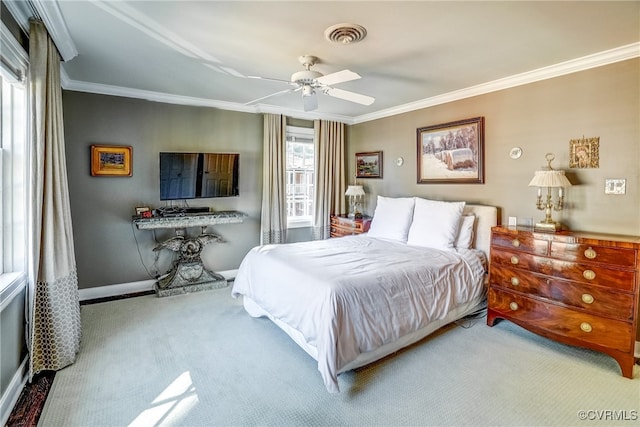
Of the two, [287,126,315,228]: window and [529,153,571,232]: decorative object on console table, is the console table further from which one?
[529,153,571,232]: decorative object on console table

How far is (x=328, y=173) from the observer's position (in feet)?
17.7

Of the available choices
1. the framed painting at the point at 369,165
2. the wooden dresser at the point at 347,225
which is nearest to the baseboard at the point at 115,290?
the wooden dresser at the point at 347,225

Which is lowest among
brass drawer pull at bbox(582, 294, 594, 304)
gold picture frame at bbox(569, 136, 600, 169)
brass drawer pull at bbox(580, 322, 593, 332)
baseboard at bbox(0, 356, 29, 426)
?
baseboard at bbox(0, 356, 29, 426)

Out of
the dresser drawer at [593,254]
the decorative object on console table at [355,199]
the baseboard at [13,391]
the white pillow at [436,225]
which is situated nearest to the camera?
the baseboard at [13,391]

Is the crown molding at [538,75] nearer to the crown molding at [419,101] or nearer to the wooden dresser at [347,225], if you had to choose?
the crown molding at [419,101]

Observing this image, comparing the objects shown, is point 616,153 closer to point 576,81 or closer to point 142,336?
point 576,81

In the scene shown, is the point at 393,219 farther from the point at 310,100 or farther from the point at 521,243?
the point at 310,100

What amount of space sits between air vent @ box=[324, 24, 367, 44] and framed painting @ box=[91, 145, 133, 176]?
9.59 feet

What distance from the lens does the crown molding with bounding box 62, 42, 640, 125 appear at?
281 cm

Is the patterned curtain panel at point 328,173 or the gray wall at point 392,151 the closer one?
the gray wall at point 392,151

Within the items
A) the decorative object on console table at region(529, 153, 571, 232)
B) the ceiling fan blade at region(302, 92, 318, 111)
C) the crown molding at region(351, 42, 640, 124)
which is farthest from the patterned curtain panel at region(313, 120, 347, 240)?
the decorative object on console table at region(529, 153, 571, 232)

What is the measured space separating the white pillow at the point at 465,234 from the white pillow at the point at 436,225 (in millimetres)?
75

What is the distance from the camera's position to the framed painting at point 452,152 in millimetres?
3830

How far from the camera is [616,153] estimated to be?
9.20 ft
